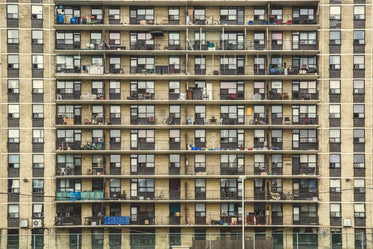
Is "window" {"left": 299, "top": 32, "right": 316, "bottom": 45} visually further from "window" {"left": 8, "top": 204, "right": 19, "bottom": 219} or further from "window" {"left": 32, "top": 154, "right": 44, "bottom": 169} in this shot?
"window" {"left": 8, "top": 204, "right": 19, "bottom": 219}

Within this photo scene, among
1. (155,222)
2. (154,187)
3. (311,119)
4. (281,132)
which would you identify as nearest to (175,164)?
(154,187)

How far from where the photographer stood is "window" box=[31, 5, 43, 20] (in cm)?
5269

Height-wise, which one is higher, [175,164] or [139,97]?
[139,97]

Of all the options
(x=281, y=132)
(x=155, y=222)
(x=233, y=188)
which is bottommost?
(x=155, y=222)

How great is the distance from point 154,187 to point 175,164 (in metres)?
3.41

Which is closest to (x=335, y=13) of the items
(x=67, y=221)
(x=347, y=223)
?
(x=347, y=223)

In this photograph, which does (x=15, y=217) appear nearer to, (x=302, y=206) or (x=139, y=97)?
(x=139, y=97)

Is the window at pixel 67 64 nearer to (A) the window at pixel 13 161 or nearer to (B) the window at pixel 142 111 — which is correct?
(B) the window at pixel 142 111

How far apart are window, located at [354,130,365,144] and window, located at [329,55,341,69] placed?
7504mm

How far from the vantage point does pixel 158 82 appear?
175ft

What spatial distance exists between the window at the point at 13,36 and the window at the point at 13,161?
41.3ft

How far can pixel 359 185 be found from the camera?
171ft

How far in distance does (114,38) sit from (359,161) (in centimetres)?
3037

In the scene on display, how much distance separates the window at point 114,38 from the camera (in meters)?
53.2
